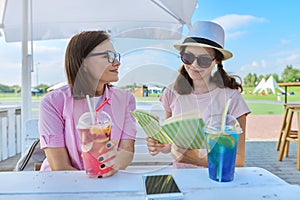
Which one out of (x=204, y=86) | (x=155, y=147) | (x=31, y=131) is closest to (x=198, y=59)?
(x=204, y=86)

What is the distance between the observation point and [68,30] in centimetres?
221

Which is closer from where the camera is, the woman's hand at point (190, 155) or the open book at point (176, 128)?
the open book at point (176, 128)

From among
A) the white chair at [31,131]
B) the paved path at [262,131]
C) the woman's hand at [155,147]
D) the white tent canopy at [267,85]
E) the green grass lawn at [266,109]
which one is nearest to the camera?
the woman's hand at [155,147]

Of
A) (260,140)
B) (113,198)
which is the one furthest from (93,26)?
(260,140)

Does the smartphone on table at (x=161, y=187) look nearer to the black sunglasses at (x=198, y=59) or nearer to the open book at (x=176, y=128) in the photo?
the open book at (x=176, y=128)

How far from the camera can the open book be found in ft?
1.88

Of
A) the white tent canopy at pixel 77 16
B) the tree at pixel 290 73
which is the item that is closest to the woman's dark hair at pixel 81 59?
the white tent canopy at pixel 77 16

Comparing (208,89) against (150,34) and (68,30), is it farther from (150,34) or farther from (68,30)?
(68,30)

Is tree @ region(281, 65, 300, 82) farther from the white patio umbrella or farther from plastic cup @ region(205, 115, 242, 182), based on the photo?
plastic cup @ region(205, 115, 242, 182)

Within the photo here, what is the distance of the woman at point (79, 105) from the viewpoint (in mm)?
789

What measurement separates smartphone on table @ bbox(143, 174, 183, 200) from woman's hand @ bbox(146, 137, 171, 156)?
0.07 meters

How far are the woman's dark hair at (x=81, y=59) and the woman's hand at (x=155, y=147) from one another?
291mm

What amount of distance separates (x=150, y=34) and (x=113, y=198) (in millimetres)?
419

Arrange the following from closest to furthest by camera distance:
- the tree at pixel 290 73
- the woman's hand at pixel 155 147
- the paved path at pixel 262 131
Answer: the woman's hand at pixel 155 147 → the paved path at pixel 262 131 → the tree at pixel 290 73
